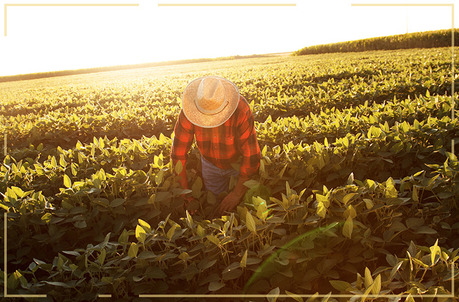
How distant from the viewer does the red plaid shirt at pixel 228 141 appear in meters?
3.06

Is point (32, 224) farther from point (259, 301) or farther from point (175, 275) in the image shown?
point (259, 301)

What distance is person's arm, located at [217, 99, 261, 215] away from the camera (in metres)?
3.05

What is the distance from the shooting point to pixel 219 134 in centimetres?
318

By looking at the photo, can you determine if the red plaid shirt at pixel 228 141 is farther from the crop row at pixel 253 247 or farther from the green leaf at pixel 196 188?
the crop row at pixel 253 247

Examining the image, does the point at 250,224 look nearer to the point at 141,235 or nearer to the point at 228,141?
the point at 141,235

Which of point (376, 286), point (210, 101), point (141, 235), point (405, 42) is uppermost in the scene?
point (405, 42)

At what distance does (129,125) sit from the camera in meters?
7.18

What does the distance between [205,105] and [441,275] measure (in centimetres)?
196

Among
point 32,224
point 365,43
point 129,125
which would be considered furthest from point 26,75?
point 32,224

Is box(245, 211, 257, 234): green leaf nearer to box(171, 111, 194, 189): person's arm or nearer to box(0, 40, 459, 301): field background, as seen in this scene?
box(0, 40, 459, 301): field background

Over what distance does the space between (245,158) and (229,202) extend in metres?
0.43

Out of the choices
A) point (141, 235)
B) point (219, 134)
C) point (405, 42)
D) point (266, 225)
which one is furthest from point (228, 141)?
point (405, 42)

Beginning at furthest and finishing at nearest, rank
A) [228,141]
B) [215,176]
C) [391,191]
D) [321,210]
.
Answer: [215,176] → [228,141] → [391,191] → [321,210]

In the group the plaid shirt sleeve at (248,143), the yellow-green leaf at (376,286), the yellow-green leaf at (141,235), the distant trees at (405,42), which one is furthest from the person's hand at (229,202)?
the distant trees at (405,42)
